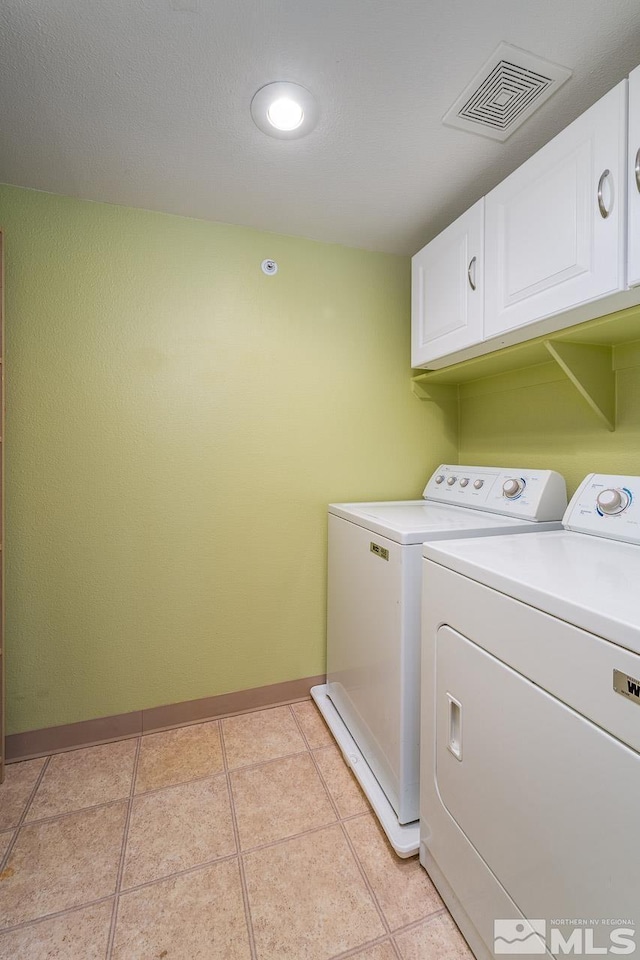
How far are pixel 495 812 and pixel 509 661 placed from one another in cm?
34

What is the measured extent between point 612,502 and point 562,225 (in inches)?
32.5

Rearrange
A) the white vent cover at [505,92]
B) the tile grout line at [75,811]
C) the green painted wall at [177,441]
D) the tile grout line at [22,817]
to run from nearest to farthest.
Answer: the white vent cover at [505,92] < the tile grout line at [22,817] < the tile grout line at [75,811] < the green painted wall at [177,441]

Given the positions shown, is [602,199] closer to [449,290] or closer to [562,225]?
[562,225]

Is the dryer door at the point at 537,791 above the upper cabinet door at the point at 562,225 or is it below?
below

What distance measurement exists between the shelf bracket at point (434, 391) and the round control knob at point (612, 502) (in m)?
Answer: 1.08

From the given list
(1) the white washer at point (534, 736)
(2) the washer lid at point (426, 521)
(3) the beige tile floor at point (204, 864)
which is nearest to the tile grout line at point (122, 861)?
(3) the beige tile floor at point (204, 864)

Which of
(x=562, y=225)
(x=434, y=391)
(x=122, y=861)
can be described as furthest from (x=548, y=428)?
(x=122, y=861)

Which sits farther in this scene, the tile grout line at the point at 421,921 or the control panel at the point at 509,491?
the control panel at the point at 509,491

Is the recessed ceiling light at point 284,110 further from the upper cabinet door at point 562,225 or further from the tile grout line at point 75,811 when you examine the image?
the tile grout line at point 75,811

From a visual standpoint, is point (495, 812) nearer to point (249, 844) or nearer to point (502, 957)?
point (502, 957)

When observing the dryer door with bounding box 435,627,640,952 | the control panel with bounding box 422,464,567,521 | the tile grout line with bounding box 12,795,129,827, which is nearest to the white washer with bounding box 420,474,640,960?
the dryer door with bounding box 435,627,640,952

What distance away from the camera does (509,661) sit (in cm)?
86

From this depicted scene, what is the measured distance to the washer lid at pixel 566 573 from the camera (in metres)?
0.68

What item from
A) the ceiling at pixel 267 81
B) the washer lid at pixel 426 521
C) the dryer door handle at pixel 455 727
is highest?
the ceiling at pixel 267 81
